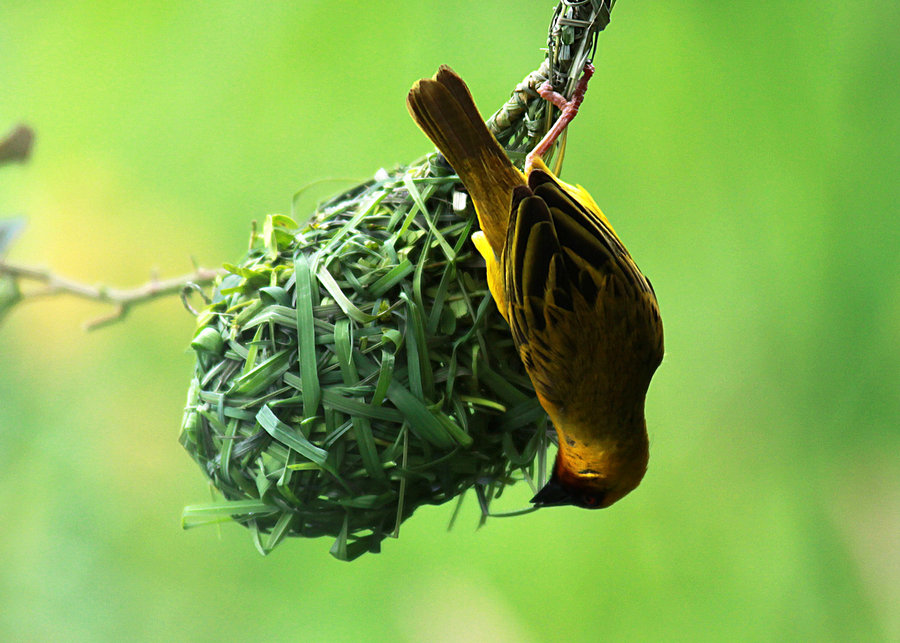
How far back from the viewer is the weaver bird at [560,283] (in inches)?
36.2

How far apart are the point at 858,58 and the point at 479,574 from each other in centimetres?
181

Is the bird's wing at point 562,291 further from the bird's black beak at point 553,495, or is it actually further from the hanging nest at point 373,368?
the bird's black beak at point 553,495

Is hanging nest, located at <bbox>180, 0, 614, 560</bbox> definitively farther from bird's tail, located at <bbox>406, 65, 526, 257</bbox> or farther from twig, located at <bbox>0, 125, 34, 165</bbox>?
twig, located at <bbox>0, 125, 34, 165</bbox>

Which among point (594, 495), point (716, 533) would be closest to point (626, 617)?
point (716, 533)

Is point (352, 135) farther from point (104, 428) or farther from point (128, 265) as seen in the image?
point (104, 428)

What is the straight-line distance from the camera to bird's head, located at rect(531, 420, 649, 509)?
988mm

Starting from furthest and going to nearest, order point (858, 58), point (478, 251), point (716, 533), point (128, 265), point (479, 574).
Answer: point (128, 265), point (479, 574), point (716, 533), point (858, 58), point (478, 251)

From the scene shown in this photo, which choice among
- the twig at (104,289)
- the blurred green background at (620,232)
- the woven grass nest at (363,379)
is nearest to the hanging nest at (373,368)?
the woven grass nest at (363,379)

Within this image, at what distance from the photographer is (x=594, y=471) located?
3.30ft

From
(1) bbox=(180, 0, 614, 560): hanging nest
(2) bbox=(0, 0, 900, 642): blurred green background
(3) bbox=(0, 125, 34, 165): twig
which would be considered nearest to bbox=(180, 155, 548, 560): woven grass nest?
(1) bbox=(180, 0, 614, 560): hanging nest

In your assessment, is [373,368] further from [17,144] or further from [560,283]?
[17,144]

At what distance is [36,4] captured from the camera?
7.82 feet

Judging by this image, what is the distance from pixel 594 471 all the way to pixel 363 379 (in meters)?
0.34

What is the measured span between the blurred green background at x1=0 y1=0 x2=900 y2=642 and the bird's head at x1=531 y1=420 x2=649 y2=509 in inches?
46.1
